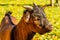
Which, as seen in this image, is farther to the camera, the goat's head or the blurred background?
the blurred background

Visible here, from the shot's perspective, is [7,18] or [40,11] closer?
[40,11]

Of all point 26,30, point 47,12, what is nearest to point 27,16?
point 26,30

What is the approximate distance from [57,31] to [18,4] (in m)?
5.60

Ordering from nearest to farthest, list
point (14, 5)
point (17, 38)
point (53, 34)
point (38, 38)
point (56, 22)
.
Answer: point (17, 38)
point (38, 38)
point (53, 34)
point (56, 22)
point (14, 5)

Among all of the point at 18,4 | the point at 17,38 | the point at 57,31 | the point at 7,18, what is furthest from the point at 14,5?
the point at 17,38

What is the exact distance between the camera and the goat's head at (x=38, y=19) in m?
4.74

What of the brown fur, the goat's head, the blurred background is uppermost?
the goat's head

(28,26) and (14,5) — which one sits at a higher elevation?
(28,26)

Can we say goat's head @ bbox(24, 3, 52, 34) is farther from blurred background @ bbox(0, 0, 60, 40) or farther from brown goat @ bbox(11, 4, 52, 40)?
blurred background @ bbox(0, 0, 60, 40)

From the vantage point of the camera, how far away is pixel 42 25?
4746 mm

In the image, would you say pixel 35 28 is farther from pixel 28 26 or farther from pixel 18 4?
pixel 18 4

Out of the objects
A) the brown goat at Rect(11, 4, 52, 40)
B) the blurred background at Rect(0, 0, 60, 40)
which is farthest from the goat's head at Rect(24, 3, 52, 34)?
the blurred background at Rect(0, 0, 60, 40)

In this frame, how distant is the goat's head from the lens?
474cm

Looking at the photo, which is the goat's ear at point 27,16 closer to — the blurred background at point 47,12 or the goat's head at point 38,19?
the goat's head at point 38,19
